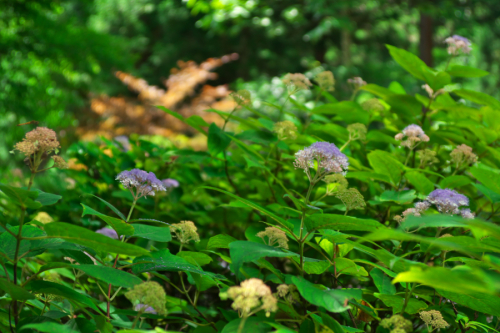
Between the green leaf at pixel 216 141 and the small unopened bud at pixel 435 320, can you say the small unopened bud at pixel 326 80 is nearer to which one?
the green leaf at pixel 216 141

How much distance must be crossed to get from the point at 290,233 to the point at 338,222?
95mm

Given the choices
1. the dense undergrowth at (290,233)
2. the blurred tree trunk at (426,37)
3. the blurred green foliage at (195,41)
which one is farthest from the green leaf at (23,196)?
the blurred tree trunk at (426,37)

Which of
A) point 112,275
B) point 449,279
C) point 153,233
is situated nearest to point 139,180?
point 153,233

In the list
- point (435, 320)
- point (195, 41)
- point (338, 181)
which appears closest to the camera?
point (435, 320)

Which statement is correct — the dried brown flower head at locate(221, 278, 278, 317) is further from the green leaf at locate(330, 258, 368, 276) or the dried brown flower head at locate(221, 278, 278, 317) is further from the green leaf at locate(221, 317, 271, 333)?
the green leaf at locate(330, 258, 368, 276)

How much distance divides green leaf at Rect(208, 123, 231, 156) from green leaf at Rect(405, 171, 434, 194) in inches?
21.8

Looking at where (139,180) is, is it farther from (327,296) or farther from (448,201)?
(448,201)

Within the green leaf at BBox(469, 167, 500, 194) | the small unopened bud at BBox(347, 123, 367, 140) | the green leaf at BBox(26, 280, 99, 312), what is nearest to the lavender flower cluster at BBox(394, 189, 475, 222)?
the green leaf at BBox(469, 167, 500, 194)

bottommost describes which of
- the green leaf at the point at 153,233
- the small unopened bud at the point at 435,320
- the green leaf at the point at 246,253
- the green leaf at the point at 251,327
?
the small unopened bud at the point at 435,320

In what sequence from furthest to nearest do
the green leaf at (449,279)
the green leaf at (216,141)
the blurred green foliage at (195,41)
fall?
the blurred green foliage at (195,41)
the green leaf at (216,141)
the green leaf at (449,279)

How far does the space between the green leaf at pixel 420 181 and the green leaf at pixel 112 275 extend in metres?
0.76

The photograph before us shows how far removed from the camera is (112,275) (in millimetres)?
686

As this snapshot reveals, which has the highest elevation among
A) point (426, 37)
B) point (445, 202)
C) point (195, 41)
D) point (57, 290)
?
point (195, 41)

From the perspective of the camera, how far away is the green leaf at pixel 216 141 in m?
1.28
